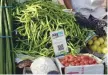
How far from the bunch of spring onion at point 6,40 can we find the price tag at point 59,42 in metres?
0.52

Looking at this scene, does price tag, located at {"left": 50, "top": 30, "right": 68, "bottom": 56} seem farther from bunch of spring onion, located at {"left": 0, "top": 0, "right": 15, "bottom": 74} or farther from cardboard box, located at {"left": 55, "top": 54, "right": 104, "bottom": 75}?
bunch of spring onion, located at {"left": 0, "top": 0, "right": 15, "bottom": 74}

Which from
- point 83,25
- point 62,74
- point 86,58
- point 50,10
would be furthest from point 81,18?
point 62,74

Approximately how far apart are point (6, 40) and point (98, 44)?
1229 millimetres

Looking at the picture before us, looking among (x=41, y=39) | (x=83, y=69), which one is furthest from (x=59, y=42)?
(x=83, y=69)

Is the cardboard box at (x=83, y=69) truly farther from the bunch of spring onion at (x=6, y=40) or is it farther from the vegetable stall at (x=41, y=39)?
the bunch of spring onion at (x=6, y=40)

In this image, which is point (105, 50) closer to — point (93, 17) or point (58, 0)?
point (93, 17)

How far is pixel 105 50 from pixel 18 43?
1.09 m

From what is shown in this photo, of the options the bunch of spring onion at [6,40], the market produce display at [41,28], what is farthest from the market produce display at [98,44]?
the bunch of spring onion at [6,40]

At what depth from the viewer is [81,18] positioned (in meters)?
3.96

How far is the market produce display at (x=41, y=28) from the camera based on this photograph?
3631mm

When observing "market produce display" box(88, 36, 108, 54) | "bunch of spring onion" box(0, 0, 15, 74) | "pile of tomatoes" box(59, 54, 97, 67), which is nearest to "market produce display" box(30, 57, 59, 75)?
"pile of tomatoes" box(59, 54, 97, 67)

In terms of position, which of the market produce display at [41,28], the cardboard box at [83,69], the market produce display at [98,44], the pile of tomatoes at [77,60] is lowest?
the cardboard box at [83,69]

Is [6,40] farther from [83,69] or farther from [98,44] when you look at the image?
[98,44]

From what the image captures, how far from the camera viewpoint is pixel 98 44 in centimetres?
396
